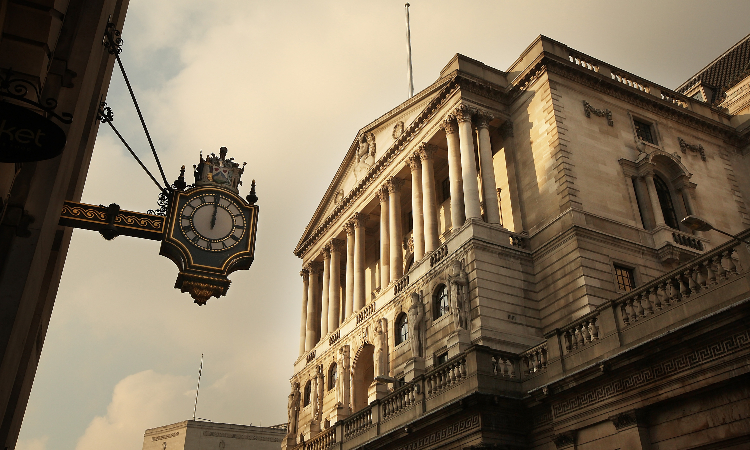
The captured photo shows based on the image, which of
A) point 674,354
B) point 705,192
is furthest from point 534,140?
point 674,354

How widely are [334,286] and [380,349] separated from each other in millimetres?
11402

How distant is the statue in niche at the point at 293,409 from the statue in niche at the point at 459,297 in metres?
19.2

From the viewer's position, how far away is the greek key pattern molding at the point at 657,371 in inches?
591

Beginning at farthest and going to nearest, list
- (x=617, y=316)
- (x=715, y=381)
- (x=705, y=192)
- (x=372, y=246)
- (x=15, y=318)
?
(x=372, y=246)
(x=705, y=192)
(x=617, y=316)
(x=715, y=381)
(x=15, y=318)

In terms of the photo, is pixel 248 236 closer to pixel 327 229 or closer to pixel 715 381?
pixel 715 381

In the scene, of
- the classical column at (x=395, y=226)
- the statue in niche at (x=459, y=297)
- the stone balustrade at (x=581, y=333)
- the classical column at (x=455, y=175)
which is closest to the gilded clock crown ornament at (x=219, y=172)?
the stone balustrade at (x=581, y=333)

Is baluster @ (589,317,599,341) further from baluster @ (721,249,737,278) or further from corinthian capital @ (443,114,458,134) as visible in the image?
corinthian capital @ (443,114,458,134)

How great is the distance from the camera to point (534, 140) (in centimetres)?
3353

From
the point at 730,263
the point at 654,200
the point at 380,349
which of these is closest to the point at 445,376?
the point at 730,263

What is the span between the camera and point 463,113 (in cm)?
3444

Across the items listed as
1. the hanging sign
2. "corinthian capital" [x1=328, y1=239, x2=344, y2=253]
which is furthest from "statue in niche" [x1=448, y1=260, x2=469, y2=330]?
the hanging sign

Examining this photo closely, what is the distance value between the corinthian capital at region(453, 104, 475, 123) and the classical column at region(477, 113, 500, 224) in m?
0.66

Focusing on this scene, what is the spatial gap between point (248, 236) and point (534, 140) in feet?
87.0

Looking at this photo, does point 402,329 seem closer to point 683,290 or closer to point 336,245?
point 336,245
